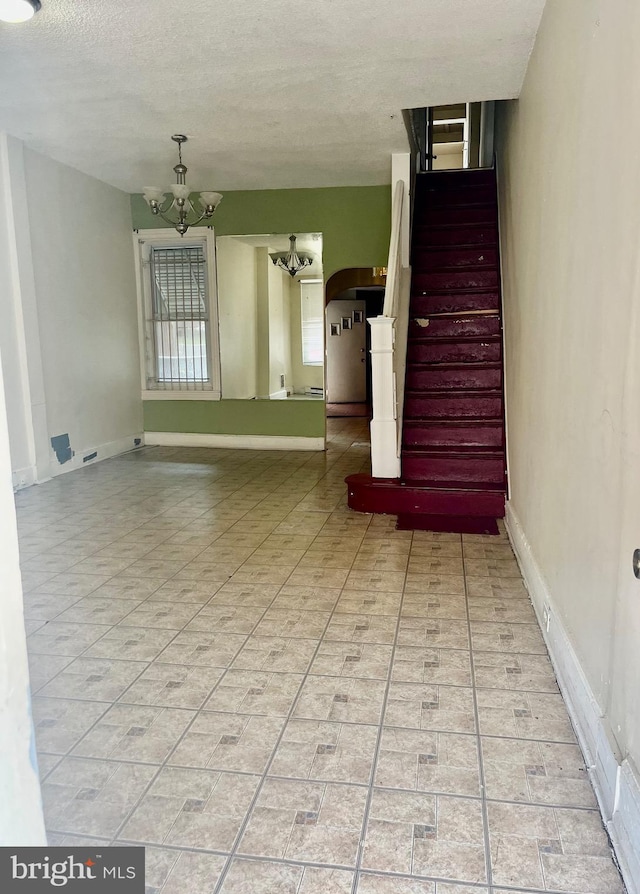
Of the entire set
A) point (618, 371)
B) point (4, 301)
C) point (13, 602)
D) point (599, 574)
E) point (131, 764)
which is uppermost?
point (4, 301)

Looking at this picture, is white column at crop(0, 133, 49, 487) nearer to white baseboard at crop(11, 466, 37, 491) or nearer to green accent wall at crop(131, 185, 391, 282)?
white baseboard at crop(11, 466, 37, 491)

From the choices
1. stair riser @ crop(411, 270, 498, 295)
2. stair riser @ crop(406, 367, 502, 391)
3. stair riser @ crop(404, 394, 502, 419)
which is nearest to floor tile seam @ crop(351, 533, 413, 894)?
stair riser @ crop(404, 394, 502, 419)

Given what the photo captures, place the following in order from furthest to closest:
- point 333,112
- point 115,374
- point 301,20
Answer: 1. point 115,374
2. point 333,112
3. point 301,20

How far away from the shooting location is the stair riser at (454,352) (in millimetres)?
5660

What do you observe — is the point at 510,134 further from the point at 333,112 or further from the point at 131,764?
the point at 131,764

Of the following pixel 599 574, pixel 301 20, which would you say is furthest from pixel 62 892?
pixel 301 20

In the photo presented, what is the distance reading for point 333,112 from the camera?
4.95 m

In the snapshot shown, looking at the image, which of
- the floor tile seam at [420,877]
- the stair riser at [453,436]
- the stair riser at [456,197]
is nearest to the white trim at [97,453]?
the stair riser at [453,436]

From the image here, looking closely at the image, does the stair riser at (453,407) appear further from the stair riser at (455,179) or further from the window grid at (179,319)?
the window grid at (179,319)

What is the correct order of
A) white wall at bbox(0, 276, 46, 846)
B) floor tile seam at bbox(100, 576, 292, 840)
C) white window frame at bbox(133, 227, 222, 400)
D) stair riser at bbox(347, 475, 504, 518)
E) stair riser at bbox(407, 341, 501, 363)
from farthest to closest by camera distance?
white window frame at bbox(133, 227, 222, 400) < stair riser at bbox(407, 341, 501, 363) < stair riser at bbox(347, 475, 504, 518) < floor tile seam at bbox(100, 576, 292, 840) < white wall at bbox(0, 276, 46, 846)

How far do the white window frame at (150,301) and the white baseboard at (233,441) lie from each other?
0.50m

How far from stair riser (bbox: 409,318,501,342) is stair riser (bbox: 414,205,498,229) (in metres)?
1.52

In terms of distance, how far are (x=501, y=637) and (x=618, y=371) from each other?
1.57 metres

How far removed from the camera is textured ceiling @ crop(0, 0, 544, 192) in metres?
3.48
